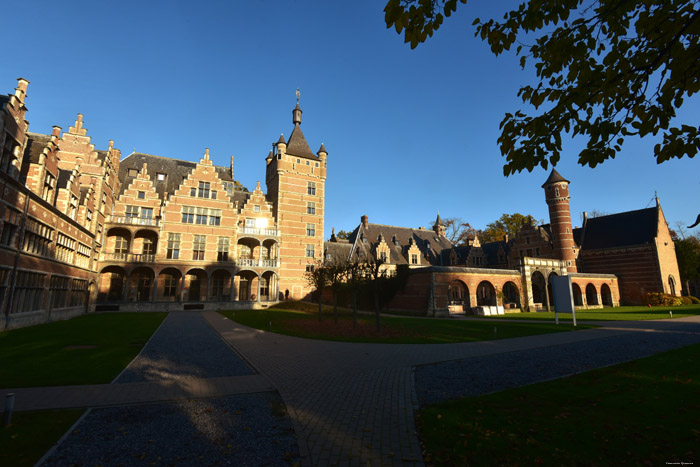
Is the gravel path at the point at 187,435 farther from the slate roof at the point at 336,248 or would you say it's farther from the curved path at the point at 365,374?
the slate roof at the point at 336,248

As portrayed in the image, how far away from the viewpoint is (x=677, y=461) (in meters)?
3.94

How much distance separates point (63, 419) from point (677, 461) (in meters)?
8.86

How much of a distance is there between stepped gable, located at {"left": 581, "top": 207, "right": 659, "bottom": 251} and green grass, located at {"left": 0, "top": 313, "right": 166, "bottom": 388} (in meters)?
52.6

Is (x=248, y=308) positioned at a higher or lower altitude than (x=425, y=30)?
lower

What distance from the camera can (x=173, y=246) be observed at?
34.1m

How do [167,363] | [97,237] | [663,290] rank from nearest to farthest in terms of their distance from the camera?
[167,363] < [97,237] < [663,290]

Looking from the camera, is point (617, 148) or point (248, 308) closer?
point (617, 148)

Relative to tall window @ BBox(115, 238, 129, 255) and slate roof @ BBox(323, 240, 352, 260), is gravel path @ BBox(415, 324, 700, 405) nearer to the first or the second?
slate roof @ BBox(323, 240, 352, 260)

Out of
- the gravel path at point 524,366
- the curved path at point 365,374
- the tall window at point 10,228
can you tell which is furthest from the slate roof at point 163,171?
the gravel path at point 524,366

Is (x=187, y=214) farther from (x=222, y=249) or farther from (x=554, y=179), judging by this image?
(x=554, y=179)

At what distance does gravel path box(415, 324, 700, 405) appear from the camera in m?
7.43

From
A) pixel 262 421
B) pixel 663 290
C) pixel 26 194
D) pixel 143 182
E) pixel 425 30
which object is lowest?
pixel 262 421

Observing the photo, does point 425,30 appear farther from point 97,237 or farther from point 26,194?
point 97,237

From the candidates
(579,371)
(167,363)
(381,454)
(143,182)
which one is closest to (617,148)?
(381,454)
